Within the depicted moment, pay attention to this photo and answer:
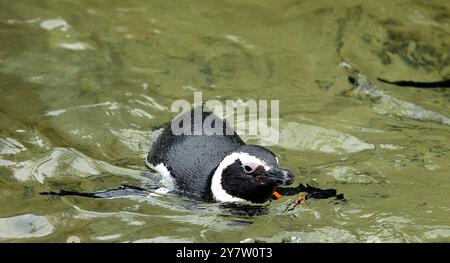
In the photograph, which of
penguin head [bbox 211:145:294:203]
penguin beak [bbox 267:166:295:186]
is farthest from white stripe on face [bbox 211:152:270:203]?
penguin beak [bbox 267:166:295:186]

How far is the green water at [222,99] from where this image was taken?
452 cm

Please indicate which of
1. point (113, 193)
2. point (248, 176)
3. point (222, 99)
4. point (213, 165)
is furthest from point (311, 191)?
point (222, 99)

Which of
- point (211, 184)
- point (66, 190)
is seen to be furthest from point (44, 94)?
point (211, 184)

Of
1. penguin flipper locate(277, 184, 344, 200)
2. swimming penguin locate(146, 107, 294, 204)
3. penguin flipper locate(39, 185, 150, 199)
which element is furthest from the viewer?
penguin flipper locate(277, 184, 344, 200)

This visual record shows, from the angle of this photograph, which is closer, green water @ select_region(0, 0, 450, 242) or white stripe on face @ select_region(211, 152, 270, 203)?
green water @ select_region(0, 0, 450, 242)

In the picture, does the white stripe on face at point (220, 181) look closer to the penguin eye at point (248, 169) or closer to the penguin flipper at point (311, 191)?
the penguin eye at point (248, 169)

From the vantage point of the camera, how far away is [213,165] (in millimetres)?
4969

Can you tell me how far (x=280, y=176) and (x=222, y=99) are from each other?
1.90 m

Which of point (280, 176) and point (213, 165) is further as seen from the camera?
point (213, 165)

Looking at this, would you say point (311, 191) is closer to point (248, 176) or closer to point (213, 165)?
point (248, 176)

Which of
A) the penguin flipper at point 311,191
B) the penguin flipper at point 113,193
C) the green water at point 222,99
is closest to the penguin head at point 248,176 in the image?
the green water at point 222,99

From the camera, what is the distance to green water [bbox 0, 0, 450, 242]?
452 centimetres

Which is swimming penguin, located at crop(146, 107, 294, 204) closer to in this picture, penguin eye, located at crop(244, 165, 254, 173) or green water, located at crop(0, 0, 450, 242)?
penguin eye, located at crop(244, 165, 254, 173)
